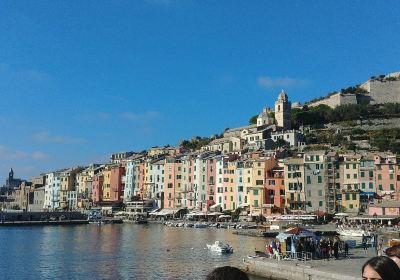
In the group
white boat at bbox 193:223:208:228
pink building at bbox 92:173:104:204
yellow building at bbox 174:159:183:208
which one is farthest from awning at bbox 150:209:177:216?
pink building at bbox 92:173:104:204

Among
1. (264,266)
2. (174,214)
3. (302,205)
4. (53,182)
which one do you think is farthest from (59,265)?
(53,182)

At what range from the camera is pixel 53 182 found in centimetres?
13238

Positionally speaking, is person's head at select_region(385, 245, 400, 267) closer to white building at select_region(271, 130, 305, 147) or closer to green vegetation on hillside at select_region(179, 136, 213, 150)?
white building at select_region(271, 130, 305, 147)

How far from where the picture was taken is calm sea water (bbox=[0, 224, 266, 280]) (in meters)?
31.4

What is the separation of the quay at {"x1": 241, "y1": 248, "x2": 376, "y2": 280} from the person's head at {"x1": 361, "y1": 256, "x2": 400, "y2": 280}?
17420 millimetres

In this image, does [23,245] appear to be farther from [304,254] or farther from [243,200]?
A: [243,200]

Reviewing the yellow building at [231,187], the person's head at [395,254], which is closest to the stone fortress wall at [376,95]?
the yellow building at [231,187]

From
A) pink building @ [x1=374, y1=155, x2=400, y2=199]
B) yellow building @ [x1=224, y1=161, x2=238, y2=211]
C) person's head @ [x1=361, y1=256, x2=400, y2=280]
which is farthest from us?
yellow building @ [x1=224, y1=161, x2=238, y2=211]

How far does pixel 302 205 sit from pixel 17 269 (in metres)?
48.6

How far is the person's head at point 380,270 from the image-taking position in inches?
133

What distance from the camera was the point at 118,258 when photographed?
39.0 meters

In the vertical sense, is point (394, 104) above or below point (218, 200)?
above

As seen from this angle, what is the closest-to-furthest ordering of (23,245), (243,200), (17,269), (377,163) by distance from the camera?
(17,269) → (23,245) → (377,163) → (243,200)

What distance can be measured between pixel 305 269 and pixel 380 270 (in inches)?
839
